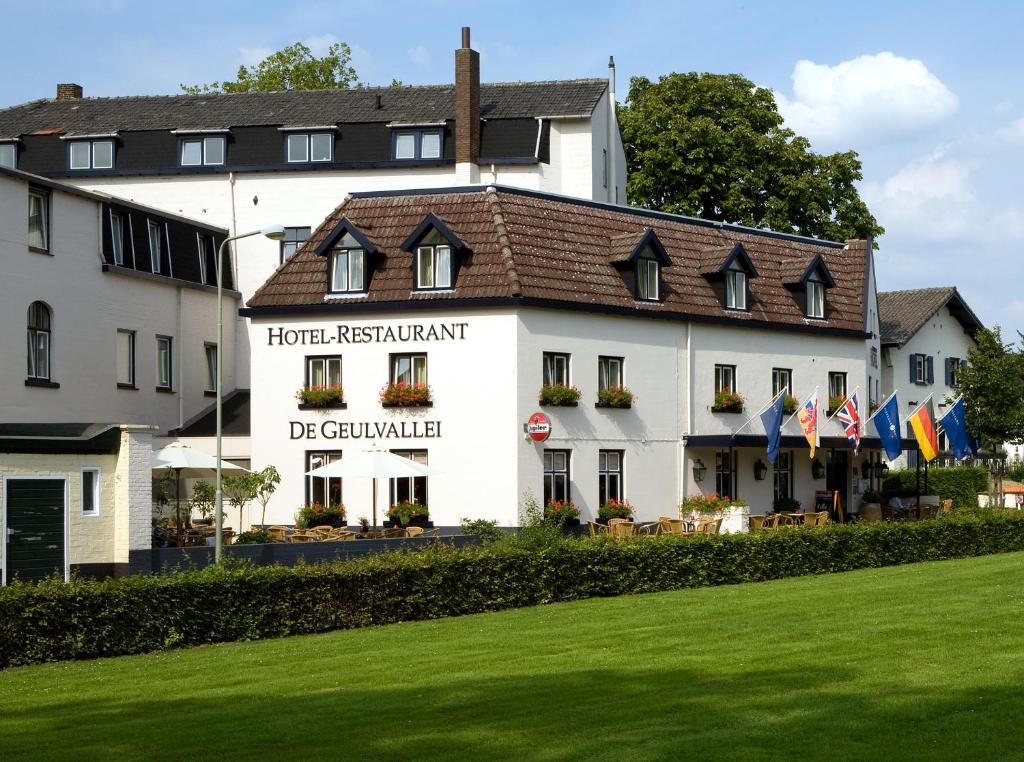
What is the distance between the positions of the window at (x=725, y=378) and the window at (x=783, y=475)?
270 centimetres

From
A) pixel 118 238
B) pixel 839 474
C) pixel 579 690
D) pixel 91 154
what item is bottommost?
pixel 579 690

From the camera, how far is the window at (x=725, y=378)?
43.7 meters

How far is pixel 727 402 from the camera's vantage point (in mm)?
43344

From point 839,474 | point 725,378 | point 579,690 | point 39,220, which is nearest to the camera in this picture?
point 579,690

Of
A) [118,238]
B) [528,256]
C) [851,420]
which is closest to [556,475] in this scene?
[528,256]

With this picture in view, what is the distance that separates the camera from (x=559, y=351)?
39562mm

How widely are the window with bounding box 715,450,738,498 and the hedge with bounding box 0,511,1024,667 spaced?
8688 mm

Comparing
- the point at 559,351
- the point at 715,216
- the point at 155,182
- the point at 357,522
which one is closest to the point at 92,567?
the point at 357,522

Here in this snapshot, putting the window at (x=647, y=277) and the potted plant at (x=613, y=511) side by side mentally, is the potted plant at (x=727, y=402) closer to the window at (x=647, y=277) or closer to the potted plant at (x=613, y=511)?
the window at (x=647, y=277)

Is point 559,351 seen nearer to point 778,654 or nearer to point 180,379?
point 180,379

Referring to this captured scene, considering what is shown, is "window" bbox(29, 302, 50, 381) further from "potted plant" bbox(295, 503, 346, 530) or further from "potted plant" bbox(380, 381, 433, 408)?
"potted plant" bbox(380, 381, 433, 408)

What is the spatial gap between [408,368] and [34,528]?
14933 mm

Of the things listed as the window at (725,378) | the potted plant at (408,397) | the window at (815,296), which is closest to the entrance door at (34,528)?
the potted plant at (408,397)

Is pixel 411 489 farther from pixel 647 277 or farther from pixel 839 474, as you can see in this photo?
pixel 839 474
